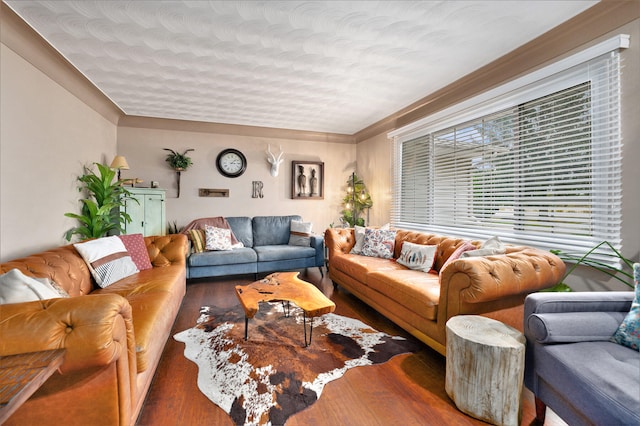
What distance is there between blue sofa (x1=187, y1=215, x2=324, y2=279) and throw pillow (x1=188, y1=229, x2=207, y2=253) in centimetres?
13

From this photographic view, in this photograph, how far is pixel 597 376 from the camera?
3.89 feet

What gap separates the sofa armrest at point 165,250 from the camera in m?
3.22

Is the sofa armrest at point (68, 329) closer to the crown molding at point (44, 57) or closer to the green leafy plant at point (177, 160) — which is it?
the crown molding at point (44, 57)

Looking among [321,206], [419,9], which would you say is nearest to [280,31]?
[419,9]

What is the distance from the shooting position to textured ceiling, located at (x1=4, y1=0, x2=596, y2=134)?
6.97ft

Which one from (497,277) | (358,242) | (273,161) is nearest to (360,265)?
(358,242)

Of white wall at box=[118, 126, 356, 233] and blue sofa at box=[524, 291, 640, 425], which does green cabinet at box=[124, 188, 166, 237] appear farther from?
blue sofa at box=[524, 291, 640, 425]

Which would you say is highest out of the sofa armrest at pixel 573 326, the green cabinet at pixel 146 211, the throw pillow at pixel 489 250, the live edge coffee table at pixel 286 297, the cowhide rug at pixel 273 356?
the green cabinet at pixel 146 211

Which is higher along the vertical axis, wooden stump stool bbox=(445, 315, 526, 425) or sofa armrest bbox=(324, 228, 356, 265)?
sofa armrest bbox=(324, 228, 356, 265)

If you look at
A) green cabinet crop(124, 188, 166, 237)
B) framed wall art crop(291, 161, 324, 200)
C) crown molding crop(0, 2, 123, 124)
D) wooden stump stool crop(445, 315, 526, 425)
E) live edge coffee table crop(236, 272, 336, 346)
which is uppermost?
crown molding crop(0, 2, 123, 124)

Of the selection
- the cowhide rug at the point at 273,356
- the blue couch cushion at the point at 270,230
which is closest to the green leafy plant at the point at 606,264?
the cowhide rug at the point at 273,356

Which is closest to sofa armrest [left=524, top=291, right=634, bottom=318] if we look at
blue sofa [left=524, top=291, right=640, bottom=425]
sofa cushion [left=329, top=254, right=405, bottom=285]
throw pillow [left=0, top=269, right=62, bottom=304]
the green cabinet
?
blue sofa [left=524, top=291, right=640, bottom=425]

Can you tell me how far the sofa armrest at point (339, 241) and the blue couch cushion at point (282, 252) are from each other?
679 mm

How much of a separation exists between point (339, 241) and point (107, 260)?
258cm
